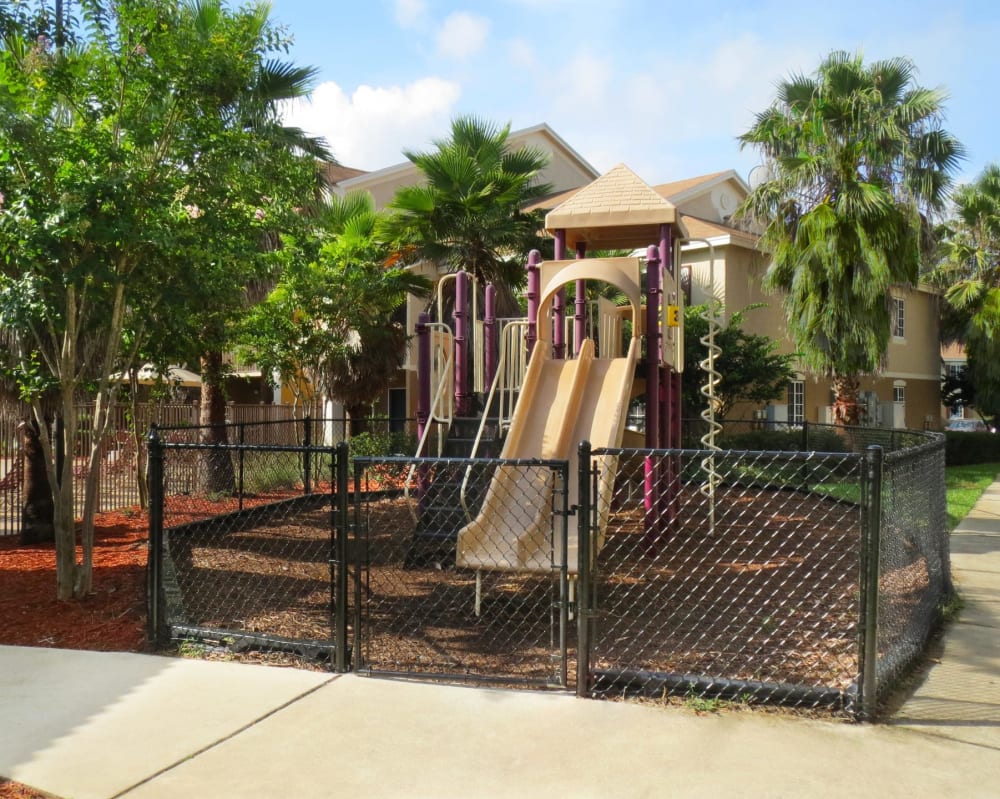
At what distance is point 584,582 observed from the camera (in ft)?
14.1

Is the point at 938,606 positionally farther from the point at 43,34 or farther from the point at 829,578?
the point at 43,34

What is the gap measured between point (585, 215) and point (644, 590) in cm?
451

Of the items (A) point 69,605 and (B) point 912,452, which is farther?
(A) point 69,605

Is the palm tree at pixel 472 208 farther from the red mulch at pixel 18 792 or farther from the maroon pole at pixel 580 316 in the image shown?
the red mulch at pixel 18 792

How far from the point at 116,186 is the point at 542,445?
13.0 feet

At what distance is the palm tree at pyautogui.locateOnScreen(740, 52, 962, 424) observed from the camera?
49.1 ft

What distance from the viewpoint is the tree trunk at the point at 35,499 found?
9.07 metres

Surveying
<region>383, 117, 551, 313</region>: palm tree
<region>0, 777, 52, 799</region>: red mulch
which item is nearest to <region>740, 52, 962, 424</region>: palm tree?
<region>383, 117, 551, 313</region>: palm tree

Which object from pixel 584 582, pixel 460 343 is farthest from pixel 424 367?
pixel 584 582

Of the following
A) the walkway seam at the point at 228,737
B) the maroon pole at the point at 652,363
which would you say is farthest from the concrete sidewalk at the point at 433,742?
the maroon pole at the point at 652,363

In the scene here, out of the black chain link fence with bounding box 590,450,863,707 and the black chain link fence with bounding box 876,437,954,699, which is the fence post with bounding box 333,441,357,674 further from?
the black chain link fence with bounding box 876,437,954,699

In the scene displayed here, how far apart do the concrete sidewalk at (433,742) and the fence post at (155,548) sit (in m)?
0.47

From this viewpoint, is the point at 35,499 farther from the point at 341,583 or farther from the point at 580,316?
the point at 580,316

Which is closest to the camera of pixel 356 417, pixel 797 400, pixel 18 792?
pixel 18 792
